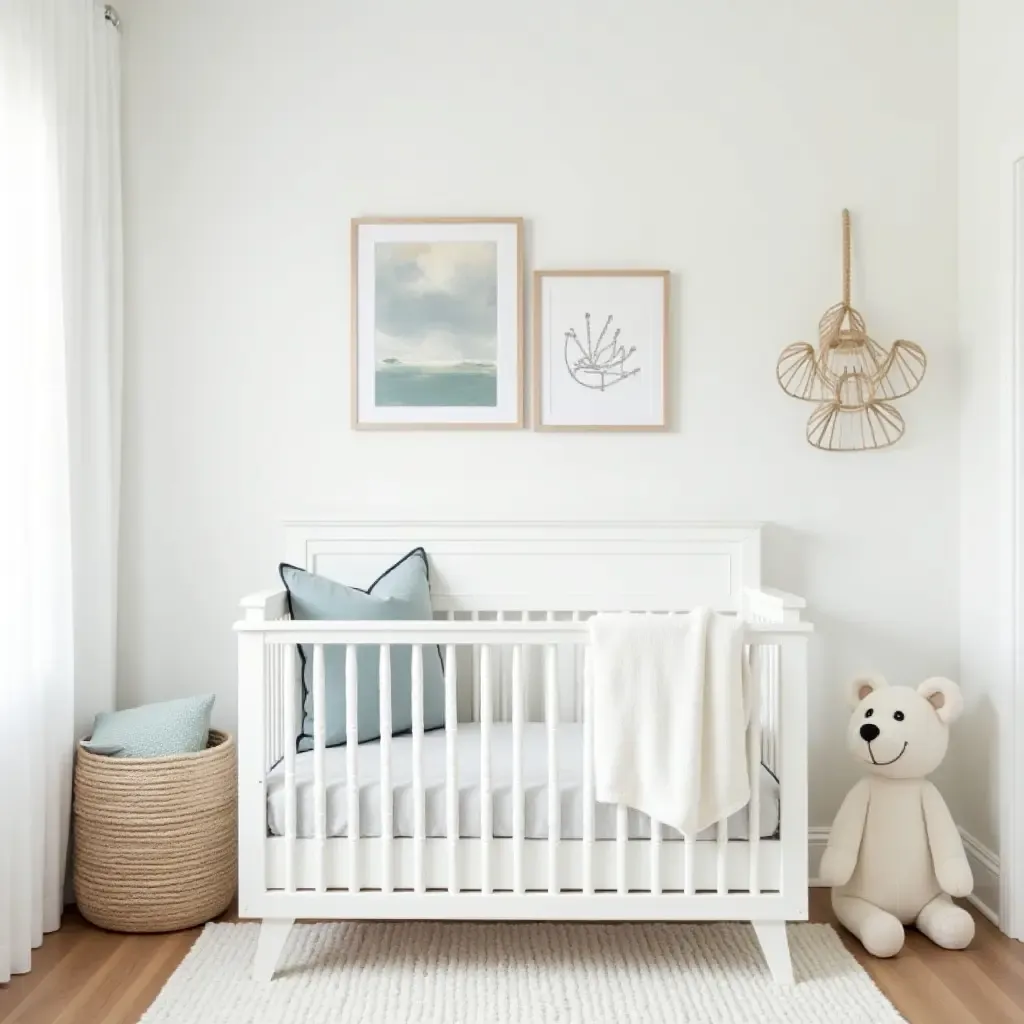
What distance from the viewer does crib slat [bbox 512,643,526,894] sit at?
2227mm

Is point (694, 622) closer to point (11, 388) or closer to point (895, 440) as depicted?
point (895, 440)

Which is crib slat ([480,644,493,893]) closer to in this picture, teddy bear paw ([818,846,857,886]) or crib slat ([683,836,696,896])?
crib slat ([683,836,696,896])

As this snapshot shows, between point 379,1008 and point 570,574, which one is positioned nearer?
point 379,1008

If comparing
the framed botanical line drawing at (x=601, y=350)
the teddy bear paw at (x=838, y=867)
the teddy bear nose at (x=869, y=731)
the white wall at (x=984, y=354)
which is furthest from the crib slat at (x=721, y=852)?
the framed botanical line drawing at (x=601, y=350)

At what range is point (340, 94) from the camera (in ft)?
9.57

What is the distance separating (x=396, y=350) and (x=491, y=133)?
2.09ft

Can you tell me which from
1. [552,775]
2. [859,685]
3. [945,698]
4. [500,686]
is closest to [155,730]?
[500,686]

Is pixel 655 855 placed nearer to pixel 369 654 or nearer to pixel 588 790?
pixel 588 790

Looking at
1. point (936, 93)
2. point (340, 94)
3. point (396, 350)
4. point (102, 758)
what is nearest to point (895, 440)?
point (936, 93)

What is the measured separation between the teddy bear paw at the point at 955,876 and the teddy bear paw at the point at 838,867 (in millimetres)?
191

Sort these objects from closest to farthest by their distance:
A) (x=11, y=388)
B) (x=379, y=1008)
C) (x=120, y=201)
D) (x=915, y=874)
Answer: (x=379, y=1008) < (x=11, y=388) < (x=915, y=874) < (x=120, y=201)

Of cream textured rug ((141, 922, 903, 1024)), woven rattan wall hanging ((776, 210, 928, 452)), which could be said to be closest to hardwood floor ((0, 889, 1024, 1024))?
cream textured rug ((141, 922, 903, 1024))

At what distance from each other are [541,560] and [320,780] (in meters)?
0.91

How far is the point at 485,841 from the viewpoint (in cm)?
224
